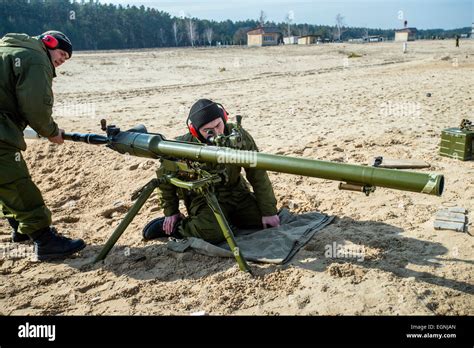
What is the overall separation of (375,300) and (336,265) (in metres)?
0.50

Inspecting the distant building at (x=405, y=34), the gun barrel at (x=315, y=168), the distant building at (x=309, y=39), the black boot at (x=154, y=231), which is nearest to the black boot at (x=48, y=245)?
the black boot at (x=154, y=231)

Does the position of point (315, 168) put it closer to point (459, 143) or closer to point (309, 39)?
point (459, 143)

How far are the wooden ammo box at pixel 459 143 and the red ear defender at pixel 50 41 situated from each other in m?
4.72

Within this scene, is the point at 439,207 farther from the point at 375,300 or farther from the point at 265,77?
the point at 265,77

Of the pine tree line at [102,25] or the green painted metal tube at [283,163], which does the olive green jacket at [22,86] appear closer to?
the green painted metal tube at [283,163]

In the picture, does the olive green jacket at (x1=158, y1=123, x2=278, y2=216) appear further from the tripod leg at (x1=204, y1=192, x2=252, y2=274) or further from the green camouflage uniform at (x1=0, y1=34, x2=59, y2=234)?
the green camouflage uniform at (x1=0, y1=34, x2=59, y2=234)

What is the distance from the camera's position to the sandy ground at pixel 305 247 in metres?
3.34

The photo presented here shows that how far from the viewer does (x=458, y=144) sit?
233 inches

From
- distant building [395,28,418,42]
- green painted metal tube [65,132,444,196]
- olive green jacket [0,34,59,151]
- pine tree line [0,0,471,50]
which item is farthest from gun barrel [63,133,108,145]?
distant building [395,28,418,42]

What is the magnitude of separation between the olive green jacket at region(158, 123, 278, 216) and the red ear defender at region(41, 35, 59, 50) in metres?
1.37

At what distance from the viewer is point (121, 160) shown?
709 centimetres

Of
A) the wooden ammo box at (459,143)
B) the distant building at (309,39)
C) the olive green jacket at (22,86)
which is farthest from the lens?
the distant building at (309,39)

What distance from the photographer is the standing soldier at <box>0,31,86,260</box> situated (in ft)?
12.8
